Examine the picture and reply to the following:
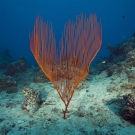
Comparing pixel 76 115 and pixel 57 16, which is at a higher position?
pixel 57 16

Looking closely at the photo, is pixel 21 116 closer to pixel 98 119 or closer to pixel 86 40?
pixel 98 119

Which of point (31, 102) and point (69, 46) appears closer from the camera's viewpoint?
point (69, 46)

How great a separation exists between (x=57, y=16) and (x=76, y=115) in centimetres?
11177

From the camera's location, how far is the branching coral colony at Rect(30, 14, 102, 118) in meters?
3.95

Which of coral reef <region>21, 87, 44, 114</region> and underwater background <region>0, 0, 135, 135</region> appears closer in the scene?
underwater background <region>0, 0, 135, 135</region>

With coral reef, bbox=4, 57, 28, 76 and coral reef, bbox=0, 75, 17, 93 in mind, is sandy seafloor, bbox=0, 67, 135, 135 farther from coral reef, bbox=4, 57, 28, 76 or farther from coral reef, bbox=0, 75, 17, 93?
coral reef, bbox=4, 57, 28, 76

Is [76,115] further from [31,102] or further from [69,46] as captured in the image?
[69,46]

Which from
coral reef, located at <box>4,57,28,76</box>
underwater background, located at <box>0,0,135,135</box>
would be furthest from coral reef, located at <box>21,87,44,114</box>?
coral reef, located at <box>4,57,28,76</box>

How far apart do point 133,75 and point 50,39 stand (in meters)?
3.87

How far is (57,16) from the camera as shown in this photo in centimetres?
10881

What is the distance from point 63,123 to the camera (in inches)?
166

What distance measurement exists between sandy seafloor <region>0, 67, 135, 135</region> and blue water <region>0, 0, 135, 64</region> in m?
57.7

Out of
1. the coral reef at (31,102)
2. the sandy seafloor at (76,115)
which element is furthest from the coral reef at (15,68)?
the coral reef at (31,102)

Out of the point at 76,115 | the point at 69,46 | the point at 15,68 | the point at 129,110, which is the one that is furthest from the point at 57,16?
the point at 129,110
